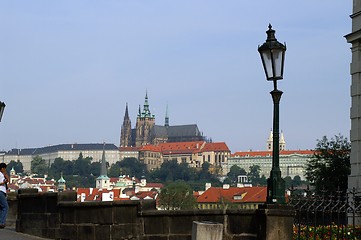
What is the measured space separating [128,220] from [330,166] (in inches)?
1009

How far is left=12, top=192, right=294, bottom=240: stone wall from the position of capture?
12211mm

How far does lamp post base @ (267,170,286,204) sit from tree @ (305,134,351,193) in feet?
73.1

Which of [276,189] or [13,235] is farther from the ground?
[276,189]

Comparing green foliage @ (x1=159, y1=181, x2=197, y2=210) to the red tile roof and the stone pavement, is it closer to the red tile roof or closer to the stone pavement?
the red tile roof

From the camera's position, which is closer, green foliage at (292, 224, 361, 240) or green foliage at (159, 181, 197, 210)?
green foliage at (292, 224, 361, 240)

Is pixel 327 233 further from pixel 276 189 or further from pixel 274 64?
pixel 274 64

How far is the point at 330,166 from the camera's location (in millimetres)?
38844

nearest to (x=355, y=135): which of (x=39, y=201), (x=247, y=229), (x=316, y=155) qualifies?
(x=39, y=201)

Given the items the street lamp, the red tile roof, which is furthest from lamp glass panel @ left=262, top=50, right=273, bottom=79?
the red tile roof

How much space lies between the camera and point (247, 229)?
12.7 meters

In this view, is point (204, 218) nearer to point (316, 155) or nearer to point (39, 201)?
point (39, 201)

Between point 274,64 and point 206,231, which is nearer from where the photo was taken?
point 206,231

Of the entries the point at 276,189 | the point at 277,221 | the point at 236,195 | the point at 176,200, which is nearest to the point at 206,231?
the point at 277,221

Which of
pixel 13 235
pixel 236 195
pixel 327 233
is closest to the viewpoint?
pixel 327 233
